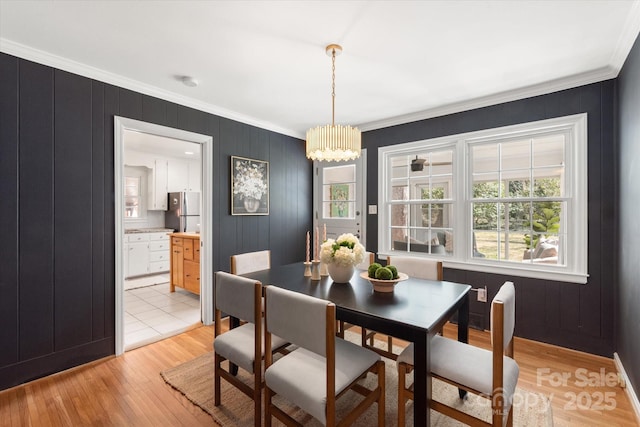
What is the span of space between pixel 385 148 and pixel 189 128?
2.36m

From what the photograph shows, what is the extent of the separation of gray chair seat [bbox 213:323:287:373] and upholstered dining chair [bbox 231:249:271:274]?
2.18 feet

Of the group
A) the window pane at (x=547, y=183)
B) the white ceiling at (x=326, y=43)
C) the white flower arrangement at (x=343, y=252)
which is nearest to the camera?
the white ceiling at (x=326, y=43)

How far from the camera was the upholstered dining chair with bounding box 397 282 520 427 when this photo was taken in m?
1.33

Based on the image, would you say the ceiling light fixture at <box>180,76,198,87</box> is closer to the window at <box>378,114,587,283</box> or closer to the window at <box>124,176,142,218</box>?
the window at <box>378,114,587,283</box>

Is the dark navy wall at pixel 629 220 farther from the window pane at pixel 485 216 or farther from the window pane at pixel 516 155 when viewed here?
the window pane at pixel 485 216

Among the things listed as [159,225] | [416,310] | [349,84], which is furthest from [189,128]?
[159,225]

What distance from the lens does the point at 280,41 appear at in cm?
208

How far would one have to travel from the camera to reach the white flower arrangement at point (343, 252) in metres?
2.01

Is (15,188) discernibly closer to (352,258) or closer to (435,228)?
(352,258)

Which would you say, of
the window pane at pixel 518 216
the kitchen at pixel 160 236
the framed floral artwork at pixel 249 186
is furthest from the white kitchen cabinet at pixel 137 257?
the window pane at pixel 518 216

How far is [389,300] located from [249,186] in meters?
2.54

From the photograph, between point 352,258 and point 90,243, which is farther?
point 90,243

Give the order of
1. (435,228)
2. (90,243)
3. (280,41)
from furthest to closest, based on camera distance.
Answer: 1. (435,228)
2. (90,243)
3. (280,41)

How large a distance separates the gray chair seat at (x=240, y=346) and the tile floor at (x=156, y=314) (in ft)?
4.81
